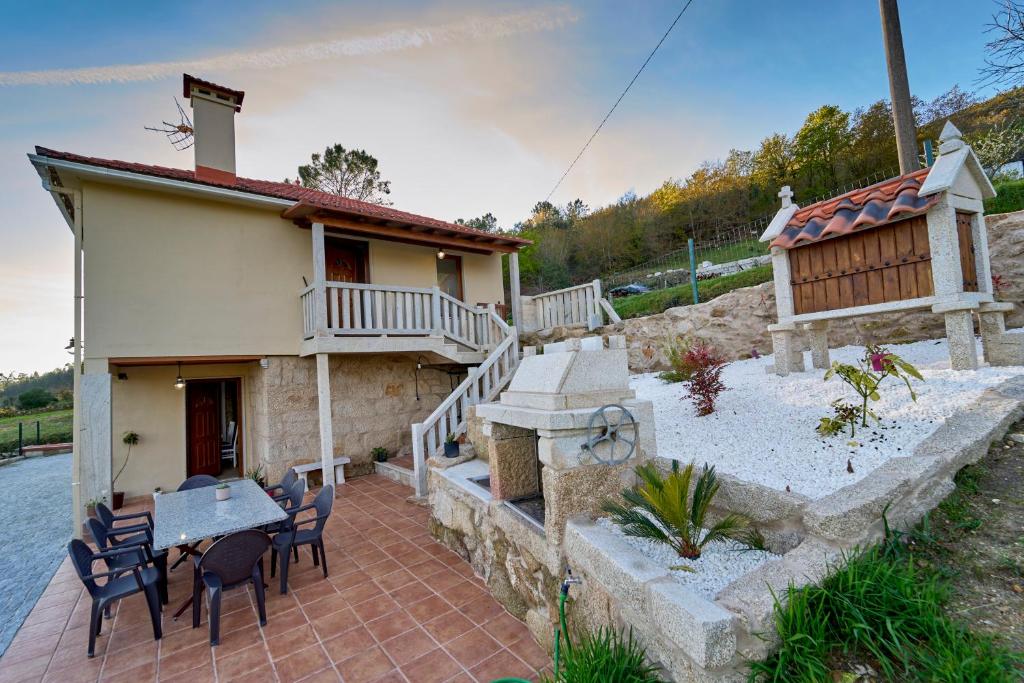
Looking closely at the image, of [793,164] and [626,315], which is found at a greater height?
[793,164]

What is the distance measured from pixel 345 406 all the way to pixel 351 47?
674cm

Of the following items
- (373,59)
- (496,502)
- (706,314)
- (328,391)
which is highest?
(373,59)

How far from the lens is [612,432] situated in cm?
283

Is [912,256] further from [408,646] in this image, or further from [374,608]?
[374,608]

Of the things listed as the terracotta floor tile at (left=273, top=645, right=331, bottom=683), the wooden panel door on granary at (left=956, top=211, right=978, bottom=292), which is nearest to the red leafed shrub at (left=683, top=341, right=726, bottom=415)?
the wooden panel door on granary at (left=956, top=211, right=978, bottom=292)

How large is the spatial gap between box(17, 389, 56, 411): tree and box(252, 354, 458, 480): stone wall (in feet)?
62.4

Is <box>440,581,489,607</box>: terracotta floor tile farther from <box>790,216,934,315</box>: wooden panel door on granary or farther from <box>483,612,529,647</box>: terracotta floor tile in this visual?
<box>790,216,934,315</box>: wooden panel door on granary

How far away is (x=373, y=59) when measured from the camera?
7488 millimetres

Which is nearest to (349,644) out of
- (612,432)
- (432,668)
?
(432,668)

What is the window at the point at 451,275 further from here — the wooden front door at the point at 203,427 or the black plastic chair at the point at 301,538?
the black plastic chair at the point at 301,538

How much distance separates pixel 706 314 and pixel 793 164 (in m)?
17.0

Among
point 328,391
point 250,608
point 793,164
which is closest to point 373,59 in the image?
point 328,391

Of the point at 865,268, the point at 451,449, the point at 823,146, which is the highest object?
the point at 823,146

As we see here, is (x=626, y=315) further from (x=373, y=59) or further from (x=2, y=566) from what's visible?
(x=2, y=566)
